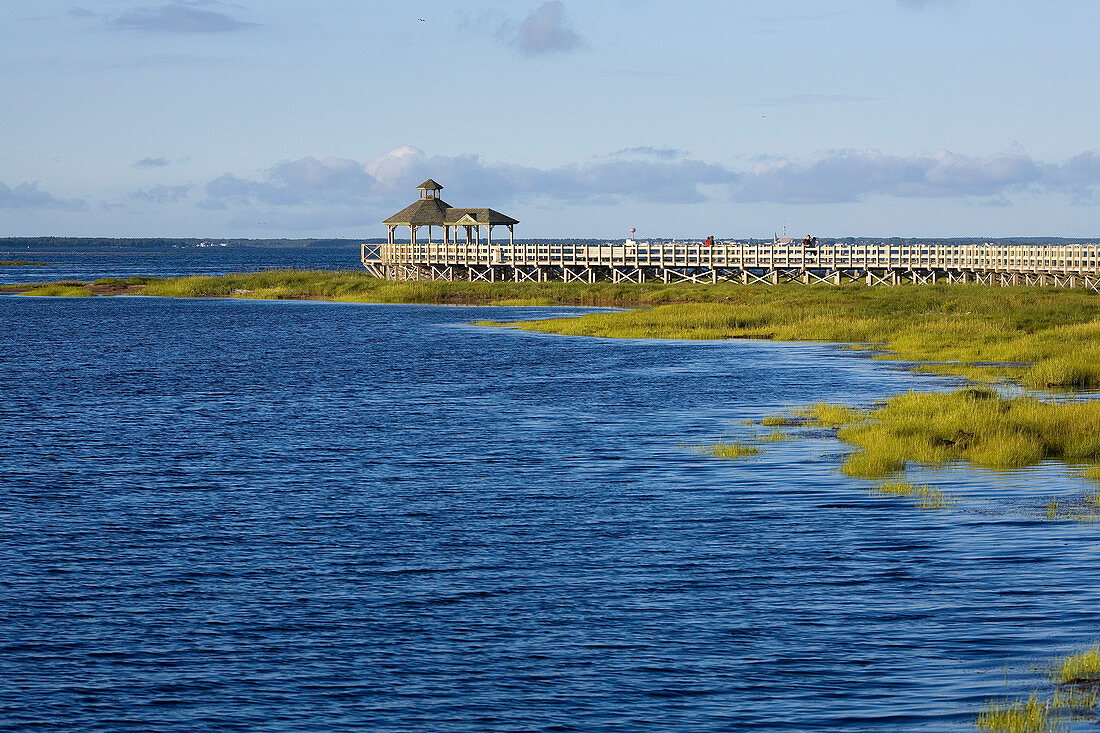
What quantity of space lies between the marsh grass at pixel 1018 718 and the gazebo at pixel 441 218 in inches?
3342

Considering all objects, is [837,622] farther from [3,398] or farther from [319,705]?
[3,398]

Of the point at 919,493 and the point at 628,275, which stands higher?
the point at 628,275

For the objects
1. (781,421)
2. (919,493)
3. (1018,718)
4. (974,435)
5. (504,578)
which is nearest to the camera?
(1018,718)

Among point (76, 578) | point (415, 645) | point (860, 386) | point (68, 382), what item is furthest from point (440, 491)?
point (68, 382)

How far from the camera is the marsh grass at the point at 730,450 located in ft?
86.3

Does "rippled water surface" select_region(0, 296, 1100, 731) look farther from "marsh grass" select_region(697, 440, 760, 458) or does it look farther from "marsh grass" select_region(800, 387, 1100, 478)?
"marsh grass" select_region(800, 387, 1100, 478)

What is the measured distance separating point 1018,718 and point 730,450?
15213 millimetres

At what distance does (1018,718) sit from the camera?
11.4 meters

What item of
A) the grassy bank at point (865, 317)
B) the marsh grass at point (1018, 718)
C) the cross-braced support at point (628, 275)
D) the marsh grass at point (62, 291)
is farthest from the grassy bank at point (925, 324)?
the marsh grass at point (62, 291)

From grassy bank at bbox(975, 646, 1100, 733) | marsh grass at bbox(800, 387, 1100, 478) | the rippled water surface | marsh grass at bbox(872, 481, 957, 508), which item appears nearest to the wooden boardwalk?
marsh grass at bbox(800, 387, 1100, 478)

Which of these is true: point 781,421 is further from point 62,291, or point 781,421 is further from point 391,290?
point 62,291

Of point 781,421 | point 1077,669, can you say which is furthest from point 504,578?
point 781,421

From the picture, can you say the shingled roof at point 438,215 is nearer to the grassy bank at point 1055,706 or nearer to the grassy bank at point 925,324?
the grassy bank at point 925,324

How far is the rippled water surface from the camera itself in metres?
12.7
